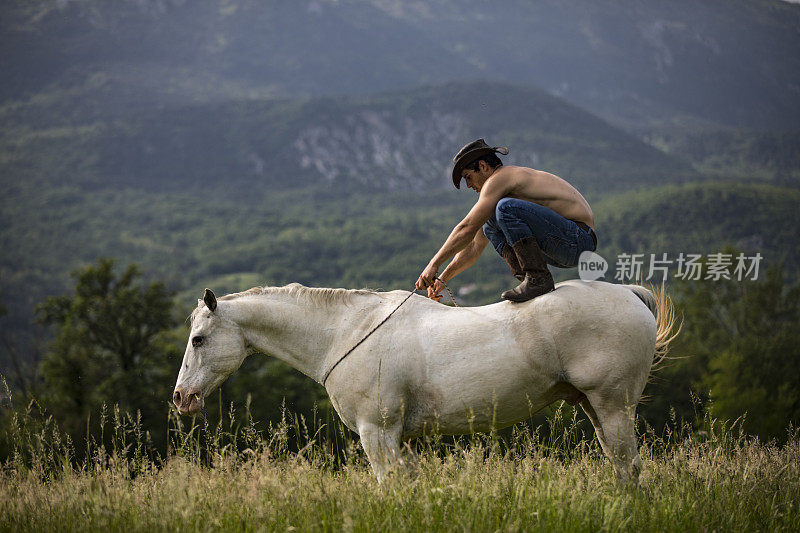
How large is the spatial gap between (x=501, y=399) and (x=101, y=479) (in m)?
3.02

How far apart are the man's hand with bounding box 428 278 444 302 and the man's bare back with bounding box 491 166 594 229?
0.98 metres

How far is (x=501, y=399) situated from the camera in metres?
5.42

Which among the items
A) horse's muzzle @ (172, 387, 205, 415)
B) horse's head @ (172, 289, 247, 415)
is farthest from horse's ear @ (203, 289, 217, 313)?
horse's muzzle @ (172, 387, 205, 415)

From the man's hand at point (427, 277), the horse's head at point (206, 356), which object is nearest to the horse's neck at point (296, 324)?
the horse's head at point (206, 356)

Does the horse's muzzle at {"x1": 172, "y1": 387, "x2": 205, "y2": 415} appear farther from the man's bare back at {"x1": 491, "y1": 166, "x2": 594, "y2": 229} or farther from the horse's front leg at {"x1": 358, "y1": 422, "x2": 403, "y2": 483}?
the man's bare back at {"x1": 491, "y1": 166, "x2": 594, "y2": 229}

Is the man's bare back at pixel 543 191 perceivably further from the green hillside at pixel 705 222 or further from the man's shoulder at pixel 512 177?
the green hillside at pixel 705 222

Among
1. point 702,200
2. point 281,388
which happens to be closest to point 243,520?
point 281,388

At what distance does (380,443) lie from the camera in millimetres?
5395

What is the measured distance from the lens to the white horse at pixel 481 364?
5332 millimetres

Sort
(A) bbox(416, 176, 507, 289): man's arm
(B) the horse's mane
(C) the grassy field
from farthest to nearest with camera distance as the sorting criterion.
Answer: (B) the horse's mane
(A) bbox(416, 176, 507, 289): man's arm
(C) the grassy field

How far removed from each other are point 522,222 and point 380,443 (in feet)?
6.47

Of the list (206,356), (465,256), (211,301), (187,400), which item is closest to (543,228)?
(465,256)

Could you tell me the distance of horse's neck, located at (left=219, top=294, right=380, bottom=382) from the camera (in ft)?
19.4

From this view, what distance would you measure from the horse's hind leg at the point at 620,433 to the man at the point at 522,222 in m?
0.94
